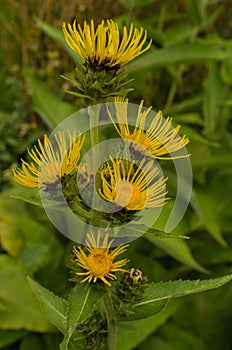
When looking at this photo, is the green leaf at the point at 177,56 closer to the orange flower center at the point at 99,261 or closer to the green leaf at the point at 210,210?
the green leaf at the point at 210,210

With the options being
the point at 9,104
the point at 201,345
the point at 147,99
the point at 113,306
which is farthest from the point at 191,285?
the point at 9,104

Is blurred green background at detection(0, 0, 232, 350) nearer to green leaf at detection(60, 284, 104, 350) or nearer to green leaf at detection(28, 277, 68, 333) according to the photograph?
green leaf at detection(28, 277, 68, 333)

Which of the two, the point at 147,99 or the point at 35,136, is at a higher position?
the point at 147,99

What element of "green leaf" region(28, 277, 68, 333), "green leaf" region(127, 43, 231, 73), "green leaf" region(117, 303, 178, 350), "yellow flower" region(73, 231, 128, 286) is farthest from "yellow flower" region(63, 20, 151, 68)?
"green leaf" region(127, 43, 231, 73)

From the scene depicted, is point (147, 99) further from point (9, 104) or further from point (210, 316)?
point (210, 316)

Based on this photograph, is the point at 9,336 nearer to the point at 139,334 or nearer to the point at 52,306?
the point at 139,334

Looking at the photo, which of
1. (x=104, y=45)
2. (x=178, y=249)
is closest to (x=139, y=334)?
(x=178, y=249)
